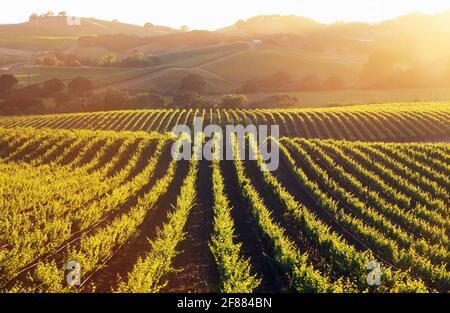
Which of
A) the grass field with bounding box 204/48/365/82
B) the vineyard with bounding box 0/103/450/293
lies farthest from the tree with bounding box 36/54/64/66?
the vineyard with bounding box 0/103/450/293

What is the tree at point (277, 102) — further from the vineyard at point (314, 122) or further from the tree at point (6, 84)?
the tree at point (6, 84)

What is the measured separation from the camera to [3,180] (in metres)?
27.8

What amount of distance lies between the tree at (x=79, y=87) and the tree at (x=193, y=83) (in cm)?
1956

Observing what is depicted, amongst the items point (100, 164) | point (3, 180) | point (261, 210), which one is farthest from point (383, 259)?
point (100, 164)

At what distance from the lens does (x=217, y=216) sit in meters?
23.9

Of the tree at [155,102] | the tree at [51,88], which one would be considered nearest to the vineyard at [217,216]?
A: the tree at [155,102]

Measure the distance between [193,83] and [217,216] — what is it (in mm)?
83158

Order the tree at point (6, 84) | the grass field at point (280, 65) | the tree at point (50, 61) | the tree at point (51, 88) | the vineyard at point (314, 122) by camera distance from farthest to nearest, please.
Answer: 1. the tree at point (50, 61)
2. the grass field at point (280, 65)
3. the tree at point (51, 88)
4. the tree at point (6, 84)
5. the vineyard at point (314, 122)

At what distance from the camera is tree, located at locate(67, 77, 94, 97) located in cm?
9513

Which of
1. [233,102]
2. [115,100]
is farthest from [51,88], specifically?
[233,102]

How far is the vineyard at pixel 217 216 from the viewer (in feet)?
53.7

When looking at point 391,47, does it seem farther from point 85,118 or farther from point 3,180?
point 3,180

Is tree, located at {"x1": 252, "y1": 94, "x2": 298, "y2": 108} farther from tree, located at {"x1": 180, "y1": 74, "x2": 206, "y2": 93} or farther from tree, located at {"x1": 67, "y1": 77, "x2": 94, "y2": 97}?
tree, located at {"x1": 67, "y1": 77, "x2": 94, "y2": 97}
